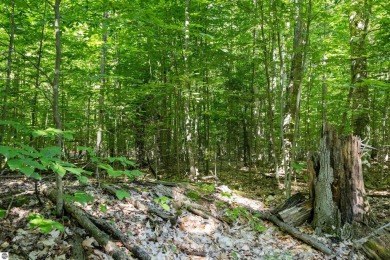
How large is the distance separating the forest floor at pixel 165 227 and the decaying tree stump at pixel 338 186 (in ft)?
1.25

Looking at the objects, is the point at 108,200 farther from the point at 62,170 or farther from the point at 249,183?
the point at 249,183

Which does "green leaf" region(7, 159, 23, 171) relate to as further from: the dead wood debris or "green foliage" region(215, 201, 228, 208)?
"green foliage" region(215, 201, 228, 208)

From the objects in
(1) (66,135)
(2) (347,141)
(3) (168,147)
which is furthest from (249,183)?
(1) (66,135)

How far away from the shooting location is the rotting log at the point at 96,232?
10.6 ft

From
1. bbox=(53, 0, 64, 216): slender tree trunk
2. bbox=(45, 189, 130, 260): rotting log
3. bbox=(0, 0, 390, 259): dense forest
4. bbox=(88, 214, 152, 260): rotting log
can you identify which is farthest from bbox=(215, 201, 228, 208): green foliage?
bbox=(53, 0, 64, 216): slender tree trunk

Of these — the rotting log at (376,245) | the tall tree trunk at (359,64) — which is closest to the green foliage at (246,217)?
the rotting log at (376,245)

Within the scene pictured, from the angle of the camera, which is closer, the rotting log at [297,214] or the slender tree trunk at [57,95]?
the slender tree trunk at [57,95]

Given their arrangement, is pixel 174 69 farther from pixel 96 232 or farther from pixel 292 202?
pixel 96 232

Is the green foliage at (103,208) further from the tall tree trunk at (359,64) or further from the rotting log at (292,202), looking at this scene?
the tall tree trunk at (359,64)

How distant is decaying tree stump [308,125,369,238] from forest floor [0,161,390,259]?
0.38 metres

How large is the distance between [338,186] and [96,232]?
4.54 meters

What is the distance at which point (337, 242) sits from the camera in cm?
505

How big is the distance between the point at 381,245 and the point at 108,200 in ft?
15.2

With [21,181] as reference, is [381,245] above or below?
below
